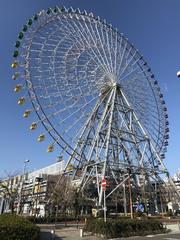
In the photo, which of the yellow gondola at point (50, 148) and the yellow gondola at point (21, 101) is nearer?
the yellow gondola at point (21, 101)

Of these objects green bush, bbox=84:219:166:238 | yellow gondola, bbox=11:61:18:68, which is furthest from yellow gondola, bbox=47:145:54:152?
green bush, bbox=84:219:166:238

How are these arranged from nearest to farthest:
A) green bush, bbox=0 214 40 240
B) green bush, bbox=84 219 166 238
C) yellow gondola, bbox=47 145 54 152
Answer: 1. green bush, bbox=0 214 40 240
2. green bush, bbox=84 219 166 238
3. yellow gondola, bbox=47 145 54 152

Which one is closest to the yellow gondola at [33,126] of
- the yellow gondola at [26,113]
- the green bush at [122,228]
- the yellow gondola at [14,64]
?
the yellow gondola at [26,113]

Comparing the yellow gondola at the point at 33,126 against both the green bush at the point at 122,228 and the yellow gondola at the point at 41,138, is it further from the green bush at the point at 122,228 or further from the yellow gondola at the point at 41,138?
the green bush at the point at 122,228

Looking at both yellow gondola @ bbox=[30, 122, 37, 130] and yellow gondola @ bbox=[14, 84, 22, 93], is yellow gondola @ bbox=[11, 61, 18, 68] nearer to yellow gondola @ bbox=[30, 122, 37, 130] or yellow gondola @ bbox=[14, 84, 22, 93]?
yellow gondola @ bbox=[14, 84, 22, 93]

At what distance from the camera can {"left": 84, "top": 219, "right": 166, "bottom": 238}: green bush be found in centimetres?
1759

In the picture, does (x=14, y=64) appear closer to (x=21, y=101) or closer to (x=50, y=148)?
(x=21, y=101)

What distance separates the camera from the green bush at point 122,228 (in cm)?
1759

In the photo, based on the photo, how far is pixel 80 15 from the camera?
117 feet

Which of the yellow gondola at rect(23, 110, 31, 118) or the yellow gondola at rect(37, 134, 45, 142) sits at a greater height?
the yellow gondola at rect(23, 110, 31, 118)

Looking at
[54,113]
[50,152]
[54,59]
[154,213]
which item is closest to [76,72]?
[54,59]

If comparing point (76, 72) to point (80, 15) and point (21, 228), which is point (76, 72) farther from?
point (21, 228)

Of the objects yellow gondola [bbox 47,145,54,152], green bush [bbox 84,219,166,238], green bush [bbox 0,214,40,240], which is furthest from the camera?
yellow gondola [bbox 47,145,54,152]

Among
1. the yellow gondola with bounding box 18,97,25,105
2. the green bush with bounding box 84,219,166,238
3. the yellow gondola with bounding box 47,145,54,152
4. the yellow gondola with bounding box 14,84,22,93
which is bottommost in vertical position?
the green bush with bounding box 84,219,166,238
